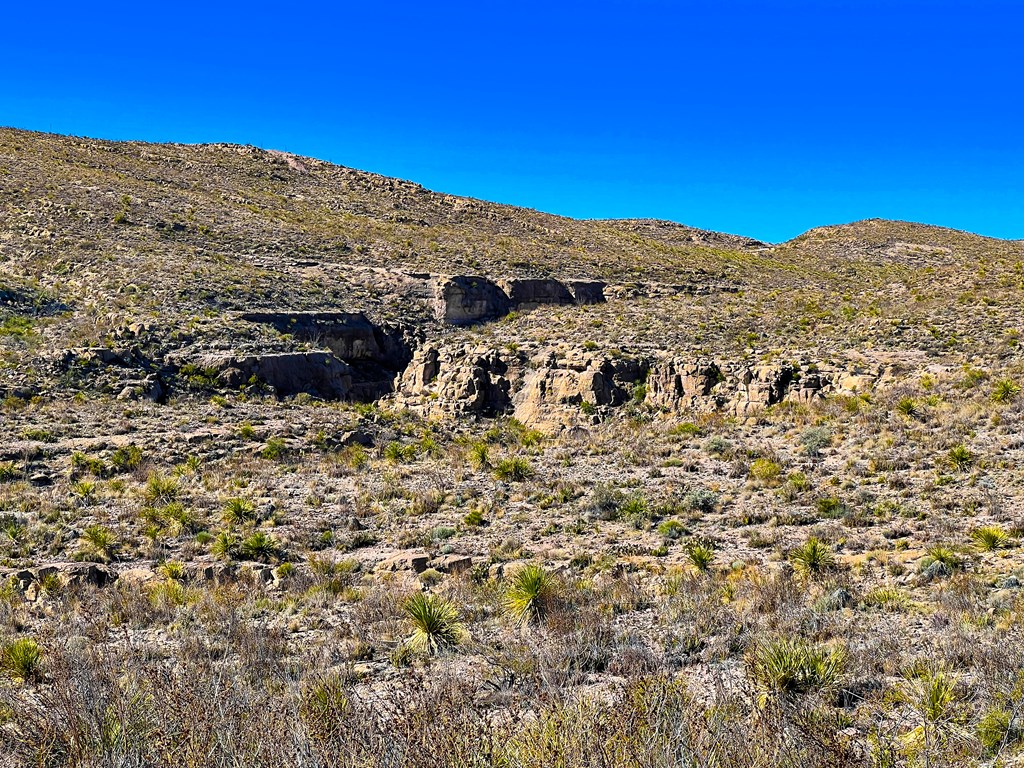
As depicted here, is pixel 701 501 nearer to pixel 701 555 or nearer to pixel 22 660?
pixel 701 555

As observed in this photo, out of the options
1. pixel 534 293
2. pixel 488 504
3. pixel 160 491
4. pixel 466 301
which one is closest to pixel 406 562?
pixel 488 504

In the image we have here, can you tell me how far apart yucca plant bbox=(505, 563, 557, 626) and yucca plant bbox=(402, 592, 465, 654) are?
76cm

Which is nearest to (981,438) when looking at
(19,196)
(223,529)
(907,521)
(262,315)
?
(907,521)

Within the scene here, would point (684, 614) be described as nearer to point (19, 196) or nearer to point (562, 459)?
point (562, 459)

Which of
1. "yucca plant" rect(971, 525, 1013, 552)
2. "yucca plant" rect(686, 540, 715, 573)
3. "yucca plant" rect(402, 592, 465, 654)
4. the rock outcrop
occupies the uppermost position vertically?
the rock outcrop

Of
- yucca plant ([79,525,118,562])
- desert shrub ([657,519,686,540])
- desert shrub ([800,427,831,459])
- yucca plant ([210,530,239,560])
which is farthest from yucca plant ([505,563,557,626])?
desert shrub ([800,427,831,459])

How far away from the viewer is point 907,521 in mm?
11664

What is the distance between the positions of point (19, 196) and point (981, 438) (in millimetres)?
48857

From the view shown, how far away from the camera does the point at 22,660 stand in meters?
6.79

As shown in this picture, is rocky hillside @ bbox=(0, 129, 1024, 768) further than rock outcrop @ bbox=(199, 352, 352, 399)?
No

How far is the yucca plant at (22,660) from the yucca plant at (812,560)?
938cm

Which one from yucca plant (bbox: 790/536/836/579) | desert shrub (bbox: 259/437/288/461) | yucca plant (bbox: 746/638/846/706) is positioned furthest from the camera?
desert shrub (bbox: 259/437/288/461)

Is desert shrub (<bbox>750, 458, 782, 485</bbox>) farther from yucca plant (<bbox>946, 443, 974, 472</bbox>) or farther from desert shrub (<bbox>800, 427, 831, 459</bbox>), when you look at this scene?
yucca plant (<bbox>946, 443, 974, 472</bbox>)

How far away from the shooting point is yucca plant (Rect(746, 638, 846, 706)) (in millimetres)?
5867
